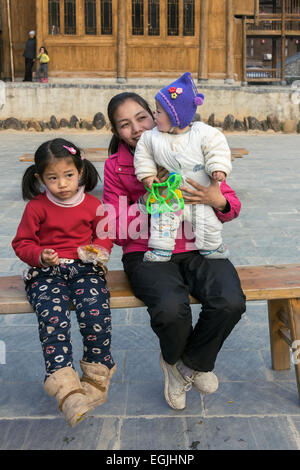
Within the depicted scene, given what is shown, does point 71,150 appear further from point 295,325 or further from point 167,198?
point 295,325

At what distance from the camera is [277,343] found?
3062 millimetres

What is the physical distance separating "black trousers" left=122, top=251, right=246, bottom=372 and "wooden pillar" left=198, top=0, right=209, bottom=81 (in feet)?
58.8

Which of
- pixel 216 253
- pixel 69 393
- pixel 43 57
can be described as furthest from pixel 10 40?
pixel 69 393

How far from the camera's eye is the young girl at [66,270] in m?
2.45

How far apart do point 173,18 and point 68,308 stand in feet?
61.1

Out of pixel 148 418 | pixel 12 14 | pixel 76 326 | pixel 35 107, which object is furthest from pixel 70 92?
pixel 148 418

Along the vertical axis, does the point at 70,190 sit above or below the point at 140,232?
above

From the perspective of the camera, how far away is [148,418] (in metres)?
2.63

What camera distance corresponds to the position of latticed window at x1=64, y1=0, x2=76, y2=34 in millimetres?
19141

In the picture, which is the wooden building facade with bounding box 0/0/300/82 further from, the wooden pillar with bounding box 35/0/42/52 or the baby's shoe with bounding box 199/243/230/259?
the baby's shoe with bounding box 199/243/230/259

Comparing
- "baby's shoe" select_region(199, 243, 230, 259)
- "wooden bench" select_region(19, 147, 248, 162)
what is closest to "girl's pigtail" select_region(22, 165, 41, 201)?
"baby's shoe" select_region(199, 243, 230, 259)

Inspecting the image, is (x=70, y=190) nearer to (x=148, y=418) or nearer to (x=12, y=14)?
(x=148, y=418)

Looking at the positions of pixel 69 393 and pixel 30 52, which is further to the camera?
pixel 30 52

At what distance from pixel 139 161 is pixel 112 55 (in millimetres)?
17703
